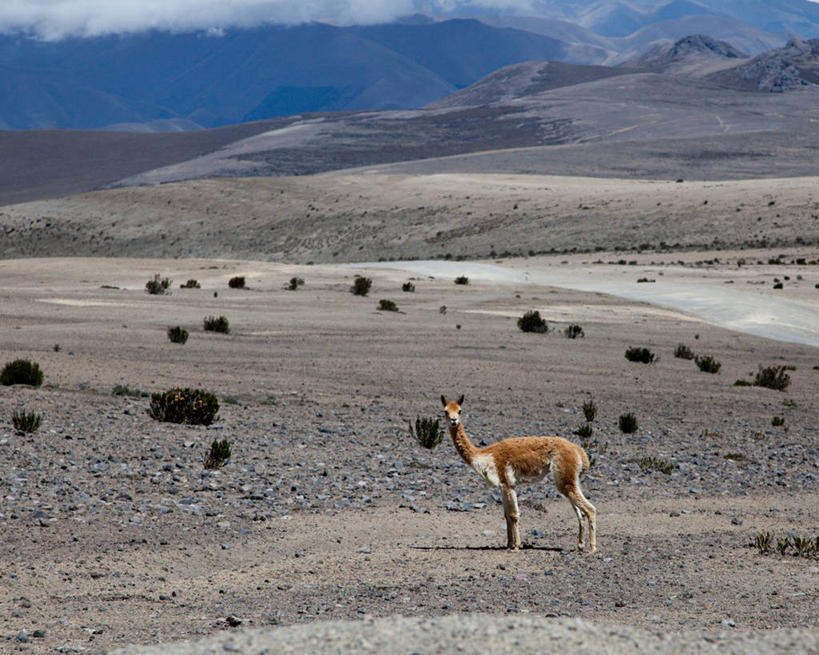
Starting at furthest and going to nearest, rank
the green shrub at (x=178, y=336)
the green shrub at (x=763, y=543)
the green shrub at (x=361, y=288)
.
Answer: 1. the green shrub at (x=361, y=288)
2. the green shrub at (x=178, y=336)
3. the green shrub at (x=763, y=543)

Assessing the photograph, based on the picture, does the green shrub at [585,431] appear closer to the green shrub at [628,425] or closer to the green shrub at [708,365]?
the green shrub at [628,425]

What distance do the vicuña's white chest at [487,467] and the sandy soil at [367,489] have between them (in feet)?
2.34

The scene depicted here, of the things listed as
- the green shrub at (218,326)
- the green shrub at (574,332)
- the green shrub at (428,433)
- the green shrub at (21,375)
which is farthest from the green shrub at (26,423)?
the green shrub at (574,332)

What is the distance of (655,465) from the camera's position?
13922 mm

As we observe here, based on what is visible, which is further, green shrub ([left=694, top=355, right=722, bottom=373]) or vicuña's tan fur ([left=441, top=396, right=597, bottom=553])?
green shrub ([left=694, top=355, right=722, bottom=373])

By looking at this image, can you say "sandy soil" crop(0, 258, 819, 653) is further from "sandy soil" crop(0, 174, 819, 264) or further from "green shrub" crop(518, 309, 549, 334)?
"sandy soil" crop(0, 174, 819, 264)

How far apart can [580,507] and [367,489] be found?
3546mm

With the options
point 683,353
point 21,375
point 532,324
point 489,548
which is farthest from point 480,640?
point 532,324

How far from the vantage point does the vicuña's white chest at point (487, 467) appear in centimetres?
881

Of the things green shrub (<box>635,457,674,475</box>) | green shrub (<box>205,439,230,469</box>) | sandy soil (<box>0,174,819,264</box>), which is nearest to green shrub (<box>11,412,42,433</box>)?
green shrub (<box>205,439,230,469</box>)

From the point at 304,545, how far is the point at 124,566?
64.8 inches

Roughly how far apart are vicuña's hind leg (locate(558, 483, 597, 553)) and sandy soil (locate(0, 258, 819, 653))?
0.21 meters

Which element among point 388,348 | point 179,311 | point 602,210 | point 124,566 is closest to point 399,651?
point 124,566

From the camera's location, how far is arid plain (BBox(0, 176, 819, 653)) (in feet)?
25.6
